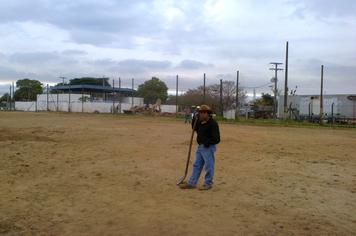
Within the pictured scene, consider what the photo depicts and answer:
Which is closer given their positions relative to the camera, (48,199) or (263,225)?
(263,225)

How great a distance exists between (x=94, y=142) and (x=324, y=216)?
42.3ft

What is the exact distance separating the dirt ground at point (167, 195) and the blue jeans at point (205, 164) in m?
0.34

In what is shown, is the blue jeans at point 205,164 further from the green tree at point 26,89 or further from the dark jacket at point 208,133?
the green tree at point 26,89

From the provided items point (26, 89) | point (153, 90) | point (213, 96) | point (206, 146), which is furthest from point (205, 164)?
point (26, 89)

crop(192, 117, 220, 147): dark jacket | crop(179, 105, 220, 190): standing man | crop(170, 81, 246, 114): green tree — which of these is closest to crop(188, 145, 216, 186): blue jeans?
crop(179, 105, 220, 190): standing man

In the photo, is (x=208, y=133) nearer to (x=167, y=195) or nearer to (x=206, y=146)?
(x=206, y=146)

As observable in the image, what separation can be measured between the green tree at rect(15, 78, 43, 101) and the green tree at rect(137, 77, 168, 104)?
105 ft

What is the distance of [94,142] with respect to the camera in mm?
Answer: 19312

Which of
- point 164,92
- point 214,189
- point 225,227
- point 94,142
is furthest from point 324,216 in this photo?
point 164,92

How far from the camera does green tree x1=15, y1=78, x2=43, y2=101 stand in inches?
4988

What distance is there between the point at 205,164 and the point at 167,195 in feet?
3.64

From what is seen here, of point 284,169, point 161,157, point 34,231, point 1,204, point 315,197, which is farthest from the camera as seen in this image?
point 161,157

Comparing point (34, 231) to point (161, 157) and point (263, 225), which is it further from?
point (161, 157)

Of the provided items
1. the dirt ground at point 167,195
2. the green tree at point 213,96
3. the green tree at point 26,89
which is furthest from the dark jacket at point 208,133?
the green tree at point 26,89
